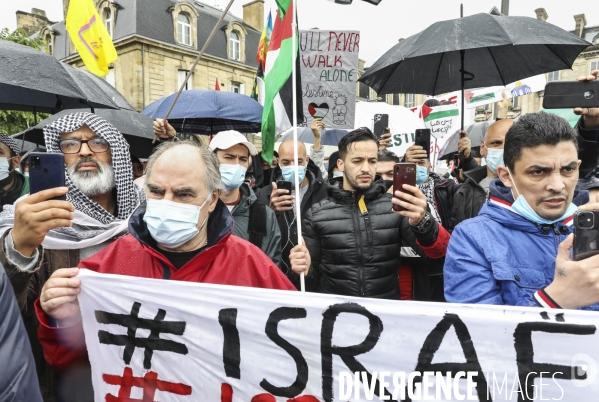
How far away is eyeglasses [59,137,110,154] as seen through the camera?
8.51 feet

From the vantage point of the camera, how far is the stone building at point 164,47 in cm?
2361

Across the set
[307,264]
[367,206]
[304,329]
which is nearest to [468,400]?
[304,329]

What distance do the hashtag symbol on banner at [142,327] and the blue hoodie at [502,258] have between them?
1.19 meters

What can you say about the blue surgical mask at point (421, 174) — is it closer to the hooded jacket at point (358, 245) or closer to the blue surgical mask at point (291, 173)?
the blue surgical mask at point (291, 173)

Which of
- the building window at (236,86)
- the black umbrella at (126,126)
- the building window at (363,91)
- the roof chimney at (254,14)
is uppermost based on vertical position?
the roof chimney at (254,14)

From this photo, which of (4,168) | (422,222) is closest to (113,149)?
(422,222)

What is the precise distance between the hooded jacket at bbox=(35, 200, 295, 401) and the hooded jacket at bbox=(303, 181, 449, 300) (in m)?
0.81

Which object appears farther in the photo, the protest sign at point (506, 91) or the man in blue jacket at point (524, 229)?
the protest sign at point (506, 91)

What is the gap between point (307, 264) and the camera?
239 cm

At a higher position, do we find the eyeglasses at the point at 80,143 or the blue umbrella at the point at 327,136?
the blue umbrella at the point at 327,136

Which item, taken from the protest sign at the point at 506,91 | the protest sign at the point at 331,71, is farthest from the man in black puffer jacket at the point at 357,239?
the protest sign at the point at 506,91

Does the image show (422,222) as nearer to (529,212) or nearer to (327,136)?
(529,212)

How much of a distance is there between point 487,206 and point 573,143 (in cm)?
42

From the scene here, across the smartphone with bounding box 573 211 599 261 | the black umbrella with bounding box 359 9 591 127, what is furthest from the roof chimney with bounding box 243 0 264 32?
the smartphone with bounding box 573 211 599 261
